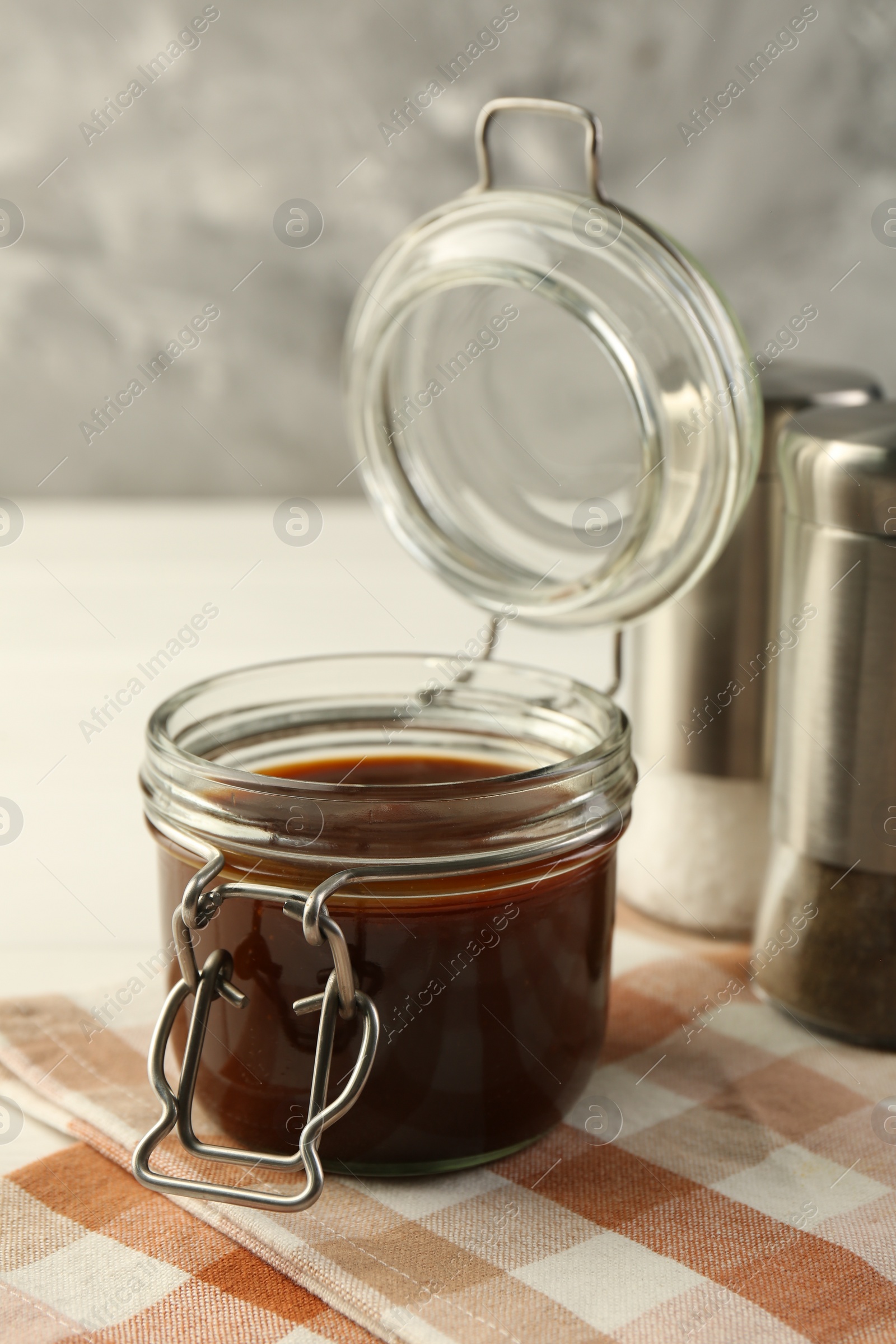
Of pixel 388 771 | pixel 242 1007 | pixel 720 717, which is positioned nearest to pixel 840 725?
pixel 720 717

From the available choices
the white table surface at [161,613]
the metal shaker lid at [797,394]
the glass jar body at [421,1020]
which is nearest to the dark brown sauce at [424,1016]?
the glass jar body at [421,1020]

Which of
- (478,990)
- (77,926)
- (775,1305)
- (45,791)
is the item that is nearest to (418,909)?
(478,990)

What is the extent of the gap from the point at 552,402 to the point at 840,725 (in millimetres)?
275

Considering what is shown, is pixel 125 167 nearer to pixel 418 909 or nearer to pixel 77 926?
pixel 77 926

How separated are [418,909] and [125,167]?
0.97 m

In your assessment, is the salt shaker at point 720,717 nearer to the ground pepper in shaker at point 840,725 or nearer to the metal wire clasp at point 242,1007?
the ground pepper in shaker at point 840,725

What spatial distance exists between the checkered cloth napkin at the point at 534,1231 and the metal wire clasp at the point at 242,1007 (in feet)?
0.13

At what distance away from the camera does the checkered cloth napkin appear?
49cm

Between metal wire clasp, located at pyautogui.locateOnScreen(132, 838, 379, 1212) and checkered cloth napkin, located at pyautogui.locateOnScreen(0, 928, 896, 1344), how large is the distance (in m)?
0.04

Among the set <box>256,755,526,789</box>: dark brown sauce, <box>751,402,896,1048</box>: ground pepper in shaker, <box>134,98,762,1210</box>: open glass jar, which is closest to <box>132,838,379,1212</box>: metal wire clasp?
<box>134,98,762,1210</box>: open glass jar

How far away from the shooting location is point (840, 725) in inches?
26.6

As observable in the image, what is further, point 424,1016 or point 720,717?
point 720,717

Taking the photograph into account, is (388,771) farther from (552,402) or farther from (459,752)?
(552,402)

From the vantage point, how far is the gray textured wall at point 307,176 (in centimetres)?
119
